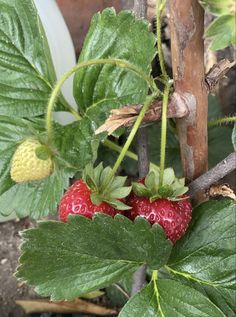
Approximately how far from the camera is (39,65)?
788 millimetres

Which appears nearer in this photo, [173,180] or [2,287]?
[173,180]

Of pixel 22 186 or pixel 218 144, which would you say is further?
pixel 218 144

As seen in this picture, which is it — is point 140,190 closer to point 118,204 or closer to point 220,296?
point 118,204

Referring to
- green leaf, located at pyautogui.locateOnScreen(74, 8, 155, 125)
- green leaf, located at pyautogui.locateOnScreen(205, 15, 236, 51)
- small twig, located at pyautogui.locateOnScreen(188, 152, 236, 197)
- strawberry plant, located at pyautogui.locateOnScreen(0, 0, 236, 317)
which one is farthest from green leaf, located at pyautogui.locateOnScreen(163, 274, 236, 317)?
green leaf, located at pyautogui.locateOnScreen(205, 15, 236, 51)

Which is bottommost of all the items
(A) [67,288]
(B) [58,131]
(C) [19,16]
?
(A) [67,288]

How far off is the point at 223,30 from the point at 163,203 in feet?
0.72

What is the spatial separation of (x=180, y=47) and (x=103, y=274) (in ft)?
0.89

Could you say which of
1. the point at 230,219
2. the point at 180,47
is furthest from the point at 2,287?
the point at 180,47

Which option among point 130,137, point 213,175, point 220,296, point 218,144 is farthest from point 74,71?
point 218,144

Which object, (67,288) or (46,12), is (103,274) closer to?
(67,288)

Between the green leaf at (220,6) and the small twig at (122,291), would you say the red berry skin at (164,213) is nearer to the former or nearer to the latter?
the green leaf at (220,6)

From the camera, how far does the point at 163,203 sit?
Result: 0.70m

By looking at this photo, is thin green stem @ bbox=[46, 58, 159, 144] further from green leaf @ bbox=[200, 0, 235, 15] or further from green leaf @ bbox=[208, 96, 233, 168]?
green leaf @ bbox=[208, 96, 233, 168]

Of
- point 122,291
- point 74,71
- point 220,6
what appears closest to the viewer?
point 220,6
